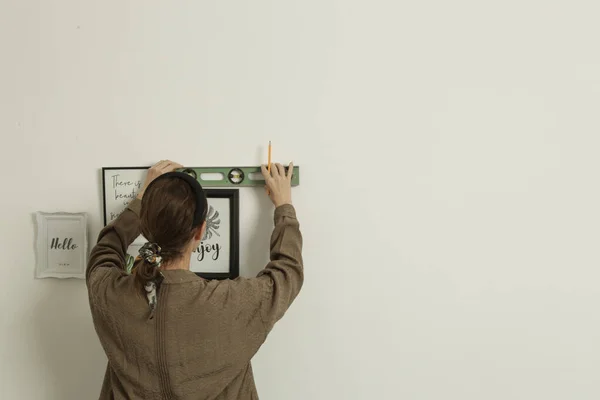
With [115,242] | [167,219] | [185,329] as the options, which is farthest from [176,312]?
[115,242]

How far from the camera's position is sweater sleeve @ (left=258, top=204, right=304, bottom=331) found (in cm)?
80

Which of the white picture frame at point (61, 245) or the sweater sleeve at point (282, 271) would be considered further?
the white picture frame at point (61, 245)

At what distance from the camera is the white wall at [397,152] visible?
0.97 m

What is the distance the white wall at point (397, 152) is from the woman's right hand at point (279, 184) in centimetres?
5

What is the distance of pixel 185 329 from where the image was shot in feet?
2.46

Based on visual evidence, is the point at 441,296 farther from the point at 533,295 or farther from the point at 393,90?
the point at 393,90

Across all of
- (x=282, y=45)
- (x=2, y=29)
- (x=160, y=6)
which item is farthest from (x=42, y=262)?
(x=282, y=45)

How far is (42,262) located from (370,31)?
0.99 meters

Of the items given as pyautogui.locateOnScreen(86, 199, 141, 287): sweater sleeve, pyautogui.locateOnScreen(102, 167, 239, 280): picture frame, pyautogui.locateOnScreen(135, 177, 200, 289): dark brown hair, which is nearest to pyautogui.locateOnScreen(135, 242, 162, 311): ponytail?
pyautogui.locateOnScreen(135, 177, 200, 289): dark brown hair

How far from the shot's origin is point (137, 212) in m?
1.01

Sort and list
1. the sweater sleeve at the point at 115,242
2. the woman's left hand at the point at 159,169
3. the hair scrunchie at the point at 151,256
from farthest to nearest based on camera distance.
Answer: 1. the woman's left hand at the point at 159,169
2. the sweater sleeve at the point at 115,242
3. the hair scrunchie at the point at 151,256

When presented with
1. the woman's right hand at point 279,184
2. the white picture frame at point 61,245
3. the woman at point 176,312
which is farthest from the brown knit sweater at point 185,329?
the white picture frame at point 61,245

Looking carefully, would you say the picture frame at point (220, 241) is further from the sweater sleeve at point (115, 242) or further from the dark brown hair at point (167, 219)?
the dark brown hair at point (167, 219)

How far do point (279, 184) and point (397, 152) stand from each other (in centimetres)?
28
